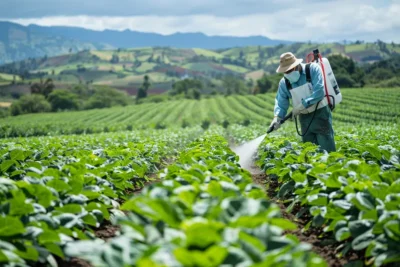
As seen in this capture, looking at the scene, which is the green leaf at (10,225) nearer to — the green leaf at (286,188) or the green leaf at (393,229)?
the green leaf at (393,229)

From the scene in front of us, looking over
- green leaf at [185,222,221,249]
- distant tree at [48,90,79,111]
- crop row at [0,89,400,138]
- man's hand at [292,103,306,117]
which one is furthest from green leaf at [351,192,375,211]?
distant tree at [48,90,79,111]

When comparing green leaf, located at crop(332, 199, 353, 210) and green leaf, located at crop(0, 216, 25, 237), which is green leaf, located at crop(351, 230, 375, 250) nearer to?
green leaf, located at crop(332, 199, 353, 210)

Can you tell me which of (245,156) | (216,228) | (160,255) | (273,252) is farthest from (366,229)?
(245,156)

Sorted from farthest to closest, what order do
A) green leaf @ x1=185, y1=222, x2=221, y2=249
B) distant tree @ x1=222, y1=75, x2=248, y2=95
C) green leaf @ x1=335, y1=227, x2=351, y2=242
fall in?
distant tree @ x1=222, y1=75, x2=248, y2=95
green leaf @ x1=335, y1=227, x2=351, y2=242
green leaf @ x1=185, y1=222, x2=221, y2=249

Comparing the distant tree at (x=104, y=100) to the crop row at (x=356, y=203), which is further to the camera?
the distant tree at (x=104, y=100)

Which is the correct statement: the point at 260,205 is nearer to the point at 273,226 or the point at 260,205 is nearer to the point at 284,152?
Answer: the point at 273,226

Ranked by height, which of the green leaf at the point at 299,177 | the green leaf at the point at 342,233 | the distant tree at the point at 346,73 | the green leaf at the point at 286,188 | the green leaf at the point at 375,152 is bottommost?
the distant tree at the point at 346,73

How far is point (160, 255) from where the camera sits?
2.72m

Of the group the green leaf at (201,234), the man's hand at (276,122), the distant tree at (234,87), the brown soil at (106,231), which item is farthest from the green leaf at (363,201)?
the distant tree at (234,87)

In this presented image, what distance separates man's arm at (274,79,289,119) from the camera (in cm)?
1010

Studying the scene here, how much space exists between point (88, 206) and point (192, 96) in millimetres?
120703

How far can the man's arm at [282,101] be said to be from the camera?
10.1 meters

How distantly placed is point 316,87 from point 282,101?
38.3 inches

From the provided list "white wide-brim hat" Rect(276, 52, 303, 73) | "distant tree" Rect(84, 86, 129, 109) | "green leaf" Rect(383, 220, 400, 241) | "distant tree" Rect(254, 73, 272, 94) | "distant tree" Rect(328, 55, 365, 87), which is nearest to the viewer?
"green leaf" Rect(383, 220, 400, 241)
